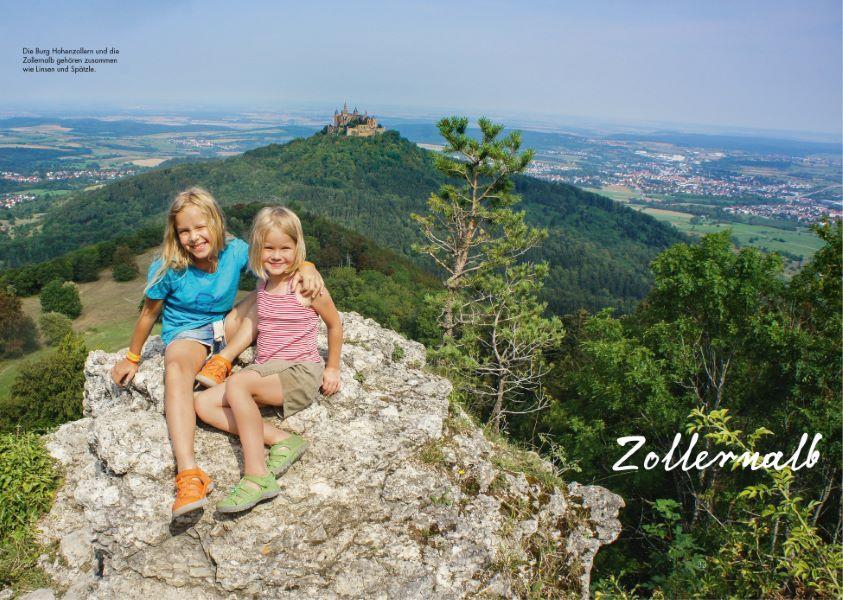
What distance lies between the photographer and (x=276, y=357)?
419cm

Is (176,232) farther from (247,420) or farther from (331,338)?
(247,420)

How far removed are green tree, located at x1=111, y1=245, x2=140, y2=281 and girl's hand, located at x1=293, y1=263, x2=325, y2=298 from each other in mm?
69383

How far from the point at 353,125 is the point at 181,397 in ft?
617

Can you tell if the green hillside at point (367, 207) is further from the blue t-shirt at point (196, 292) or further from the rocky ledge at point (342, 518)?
the blue t-shirt at point (196, 292)

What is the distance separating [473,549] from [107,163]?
228535mm

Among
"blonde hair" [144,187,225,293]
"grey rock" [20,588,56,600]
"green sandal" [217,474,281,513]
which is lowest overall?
"grey rock" [20,588,56,600]

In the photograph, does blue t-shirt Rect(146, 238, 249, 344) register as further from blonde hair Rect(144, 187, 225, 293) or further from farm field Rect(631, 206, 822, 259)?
farm field Rect(631, 206, 822, 259)

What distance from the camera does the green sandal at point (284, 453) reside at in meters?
3.72

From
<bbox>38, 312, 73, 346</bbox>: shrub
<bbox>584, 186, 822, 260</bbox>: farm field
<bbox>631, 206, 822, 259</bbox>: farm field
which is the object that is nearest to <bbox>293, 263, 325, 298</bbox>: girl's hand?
<bbox>38, 312, 73, 346</bbox>: shrub

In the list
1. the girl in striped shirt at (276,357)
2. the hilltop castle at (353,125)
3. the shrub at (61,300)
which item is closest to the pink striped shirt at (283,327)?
the girl in striped shirt at (276,357)

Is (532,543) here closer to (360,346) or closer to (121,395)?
(360,346)

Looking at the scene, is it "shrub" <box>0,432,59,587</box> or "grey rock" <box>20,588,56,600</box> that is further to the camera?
"shrub" <box>0,432,59,587</box>

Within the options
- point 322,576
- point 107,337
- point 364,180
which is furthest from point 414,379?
point 364,180

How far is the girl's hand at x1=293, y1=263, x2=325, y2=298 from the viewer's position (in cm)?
422
